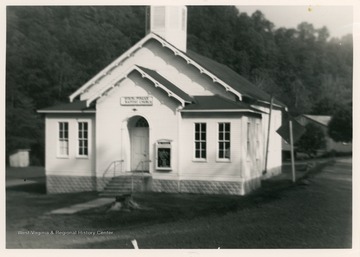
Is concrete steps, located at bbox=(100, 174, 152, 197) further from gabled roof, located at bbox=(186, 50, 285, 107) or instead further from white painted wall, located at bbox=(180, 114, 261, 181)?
gabled roof, located at bbox=(186, 50, 285, 107)

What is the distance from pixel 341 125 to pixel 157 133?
25.1ft

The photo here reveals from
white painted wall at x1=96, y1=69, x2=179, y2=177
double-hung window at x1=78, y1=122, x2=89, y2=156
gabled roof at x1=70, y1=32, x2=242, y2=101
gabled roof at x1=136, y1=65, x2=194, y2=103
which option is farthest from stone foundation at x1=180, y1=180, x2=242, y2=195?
double-hung window at x1=78, y1=122, x2=89, y2=156

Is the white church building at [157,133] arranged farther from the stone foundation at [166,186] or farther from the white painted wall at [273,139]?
the white painted wall at [273,139]

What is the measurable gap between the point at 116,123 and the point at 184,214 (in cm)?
683

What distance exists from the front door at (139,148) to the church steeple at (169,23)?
5.02 meters

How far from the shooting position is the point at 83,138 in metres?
22.9

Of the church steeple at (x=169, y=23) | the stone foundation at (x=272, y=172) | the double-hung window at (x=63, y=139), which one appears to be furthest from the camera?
the stone foundation at (x=272, y=172)

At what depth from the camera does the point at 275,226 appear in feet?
49.4

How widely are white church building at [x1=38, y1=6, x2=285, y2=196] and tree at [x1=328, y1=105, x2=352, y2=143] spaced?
10.9 ft

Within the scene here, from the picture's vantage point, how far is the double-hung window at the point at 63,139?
23.2 metres

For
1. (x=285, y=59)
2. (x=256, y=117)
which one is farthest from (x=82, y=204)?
(x=285, y=59)

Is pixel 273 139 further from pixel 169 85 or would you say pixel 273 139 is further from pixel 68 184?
pixel 68 184

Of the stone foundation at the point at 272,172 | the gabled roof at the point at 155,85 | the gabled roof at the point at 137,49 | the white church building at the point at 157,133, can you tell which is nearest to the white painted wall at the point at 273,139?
the stone foundation at the point at 272,172
